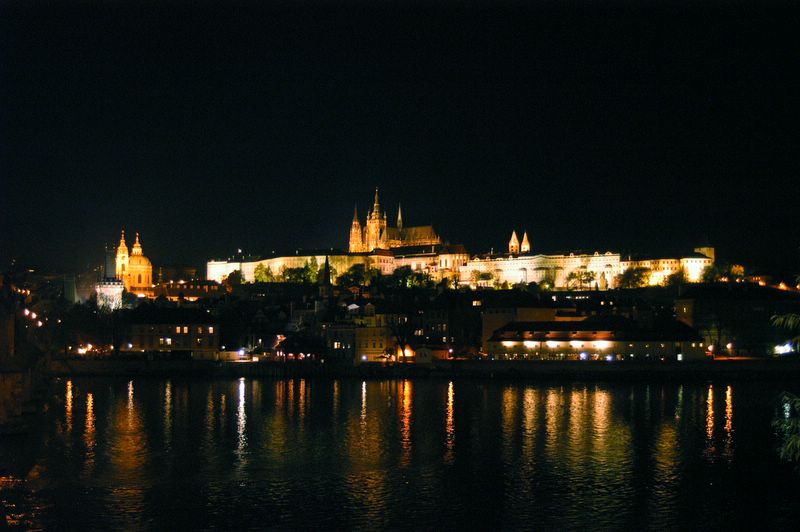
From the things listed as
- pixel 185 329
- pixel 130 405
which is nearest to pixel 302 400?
pixel 130 405

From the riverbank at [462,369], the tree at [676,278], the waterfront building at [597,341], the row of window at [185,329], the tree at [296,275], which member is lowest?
the riverbank at [462,369]

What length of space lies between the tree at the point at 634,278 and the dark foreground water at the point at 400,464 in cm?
7695

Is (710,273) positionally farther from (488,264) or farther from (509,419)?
(509,419)

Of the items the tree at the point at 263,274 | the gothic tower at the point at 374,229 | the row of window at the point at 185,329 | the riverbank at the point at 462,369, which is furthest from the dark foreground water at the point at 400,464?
the gothic tower at the point at 374,229

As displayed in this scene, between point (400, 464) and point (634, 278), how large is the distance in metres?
94.9

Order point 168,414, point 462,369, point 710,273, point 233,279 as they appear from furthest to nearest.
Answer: point 233,279 < point 710,273 < point 462,369 < point 168,414

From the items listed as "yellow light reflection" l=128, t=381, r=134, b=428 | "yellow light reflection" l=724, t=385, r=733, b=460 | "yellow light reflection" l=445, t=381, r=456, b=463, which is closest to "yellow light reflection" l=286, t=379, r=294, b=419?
"yellow light reflection" l=128, t=381, r=134, b=428

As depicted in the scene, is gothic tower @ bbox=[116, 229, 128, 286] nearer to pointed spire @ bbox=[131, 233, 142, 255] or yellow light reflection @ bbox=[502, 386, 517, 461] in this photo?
pointed spire @ bbox=[131, 233, 142, 255]

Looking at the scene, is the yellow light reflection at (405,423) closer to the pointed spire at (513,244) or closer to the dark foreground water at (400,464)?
the dark foreground water at (400,464)

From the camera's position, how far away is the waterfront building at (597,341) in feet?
169

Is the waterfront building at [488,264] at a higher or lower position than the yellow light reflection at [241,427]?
higher

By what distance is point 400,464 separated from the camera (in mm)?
24188

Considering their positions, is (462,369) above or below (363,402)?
above

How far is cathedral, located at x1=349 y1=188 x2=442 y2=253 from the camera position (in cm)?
15725
